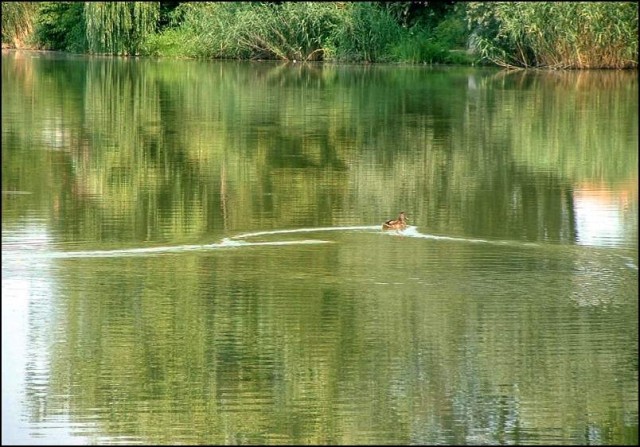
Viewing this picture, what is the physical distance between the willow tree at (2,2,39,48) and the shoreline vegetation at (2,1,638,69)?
0.07m

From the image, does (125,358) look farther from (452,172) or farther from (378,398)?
(452,172)

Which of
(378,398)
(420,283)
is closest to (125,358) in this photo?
(378,398)

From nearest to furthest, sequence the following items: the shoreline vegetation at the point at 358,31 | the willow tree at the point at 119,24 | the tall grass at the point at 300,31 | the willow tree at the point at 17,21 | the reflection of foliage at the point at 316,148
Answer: the reflection of foliage at the point at 316,148
the shoreline vegetation at the point at 358,31
the tall grass at the point at 300,31
the willow tree at the point at 119,24
the willow tree at the point at 17,21

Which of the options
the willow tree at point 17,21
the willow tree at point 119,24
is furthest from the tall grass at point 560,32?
the willow tree at point 17,21

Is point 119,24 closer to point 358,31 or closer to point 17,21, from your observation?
point 17,21

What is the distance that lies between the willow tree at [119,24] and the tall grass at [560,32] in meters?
10.3

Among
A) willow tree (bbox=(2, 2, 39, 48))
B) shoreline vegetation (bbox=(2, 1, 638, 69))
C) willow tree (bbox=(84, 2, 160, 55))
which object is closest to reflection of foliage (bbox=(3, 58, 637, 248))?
shoreline vegetation (bbox=(2, 1, 638, 69))

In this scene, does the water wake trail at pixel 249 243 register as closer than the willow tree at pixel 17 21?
Yes

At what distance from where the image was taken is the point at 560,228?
13.9m

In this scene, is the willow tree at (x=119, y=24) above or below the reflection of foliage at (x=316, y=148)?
above

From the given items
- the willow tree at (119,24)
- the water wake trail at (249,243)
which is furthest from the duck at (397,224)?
the willow tree at (119,24)

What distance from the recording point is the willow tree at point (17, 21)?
160 feet

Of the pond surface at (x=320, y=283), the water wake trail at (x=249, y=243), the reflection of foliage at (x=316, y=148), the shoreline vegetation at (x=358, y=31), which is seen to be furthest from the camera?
the shoreline vegetation at (x=358, y=31)

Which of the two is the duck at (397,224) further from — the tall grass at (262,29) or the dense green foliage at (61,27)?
the dense green foliage at (61,27)
